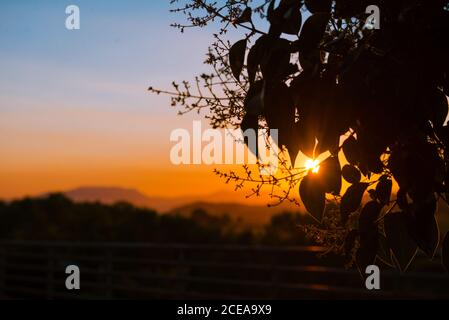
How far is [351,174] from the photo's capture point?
0.99m

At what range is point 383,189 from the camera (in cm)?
98

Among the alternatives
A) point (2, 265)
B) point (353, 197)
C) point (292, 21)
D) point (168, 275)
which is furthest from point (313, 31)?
point (2, 265)

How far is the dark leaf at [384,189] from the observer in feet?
3.19

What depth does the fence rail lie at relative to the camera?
5734 mm

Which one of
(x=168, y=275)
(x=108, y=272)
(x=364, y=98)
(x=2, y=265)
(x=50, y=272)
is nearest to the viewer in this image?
(x=364, y=98)

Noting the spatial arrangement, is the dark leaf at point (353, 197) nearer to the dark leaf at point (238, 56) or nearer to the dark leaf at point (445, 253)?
the dark leaf at point (445, 253)

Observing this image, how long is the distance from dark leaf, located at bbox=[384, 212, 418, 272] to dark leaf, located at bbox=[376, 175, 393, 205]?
29 millimetres

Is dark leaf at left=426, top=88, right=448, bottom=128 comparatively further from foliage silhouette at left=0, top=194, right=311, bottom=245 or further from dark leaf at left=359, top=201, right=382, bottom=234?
foliage silhouette at left=0, top=194, right=311, bottom=245

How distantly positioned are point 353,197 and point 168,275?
6.18 meters

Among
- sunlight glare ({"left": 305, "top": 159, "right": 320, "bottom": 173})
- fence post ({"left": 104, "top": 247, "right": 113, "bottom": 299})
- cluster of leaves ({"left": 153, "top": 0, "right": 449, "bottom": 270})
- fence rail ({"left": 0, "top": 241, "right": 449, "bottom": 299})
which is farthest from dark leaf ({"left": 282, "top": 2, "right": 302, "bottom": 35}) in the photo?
fence post ({"left": 104, "top": 247, "right": 113, "bottom": 299})

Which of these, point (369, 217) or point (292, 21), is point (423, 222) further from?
point (292, 21)

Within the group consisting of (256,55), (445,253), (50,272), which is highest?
(256,55)

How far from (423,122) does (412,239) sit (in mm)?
184
